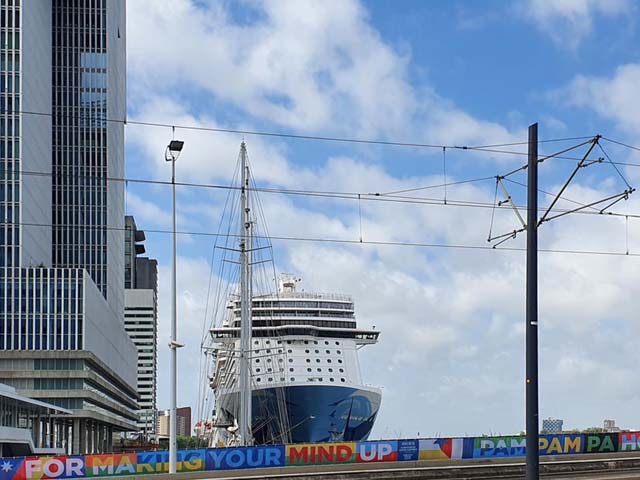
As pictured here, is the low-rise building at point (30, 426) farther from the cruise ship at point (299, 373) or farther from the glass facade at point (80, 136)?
the glass facade at point (80, 136)

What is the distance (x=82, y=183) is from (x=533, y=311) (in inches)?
5745

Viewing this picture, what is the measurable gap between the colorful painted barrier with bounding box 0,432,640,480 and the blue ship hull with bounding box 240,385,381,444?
36835 mm

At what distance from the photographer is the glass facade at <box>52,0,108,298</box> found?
161m

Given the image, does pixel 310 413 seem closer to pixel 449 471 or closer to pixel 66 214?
pixel 449 471

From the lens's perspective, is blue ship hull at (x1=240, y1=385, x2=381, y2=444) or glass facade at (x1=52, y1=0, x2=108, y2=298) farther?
glass facade at (x1=52, y1=0, x2=108, y2=298)

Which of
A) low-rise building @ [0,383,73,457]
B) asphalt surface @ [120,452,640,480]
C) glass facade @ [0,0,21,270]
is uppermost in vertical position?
glass facade @ [0,0,21,270]

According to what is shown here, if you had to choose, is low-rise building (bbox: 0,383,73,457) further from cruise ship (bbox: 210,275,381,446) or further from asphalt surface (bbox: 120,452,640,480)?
asphalt surface (bbox: 120,452,640,480)

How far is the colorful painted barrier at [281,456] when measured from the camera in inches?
1592

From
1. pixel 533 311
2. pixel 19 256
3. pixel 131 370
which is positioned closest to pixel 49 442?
pixel 19 256

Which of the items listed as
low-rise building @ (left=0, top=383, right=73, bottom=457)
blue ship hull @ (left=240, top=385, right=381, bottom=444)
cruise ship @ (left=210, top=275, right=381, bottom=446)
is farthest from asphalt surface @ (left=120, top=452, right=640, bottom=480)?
low-rise building @ (left=0, top=383, right=73, bottom=457)

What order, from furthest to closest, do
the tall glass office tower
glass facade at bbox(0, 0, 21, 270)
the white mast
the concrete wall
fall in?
1. glass facade at bbox(0, 0, 21, 270)
2. the concrete wall
3. the tall glass office tower
4. the white mast

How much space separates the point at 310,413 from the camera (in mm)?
88750

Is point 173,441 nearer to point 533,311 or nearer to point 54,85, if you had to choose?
point 533,311

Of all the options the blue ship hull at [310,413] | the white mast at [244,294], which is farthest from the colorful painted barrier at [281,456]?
the blue ship hull at [310,413]
